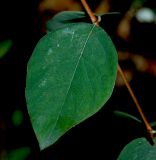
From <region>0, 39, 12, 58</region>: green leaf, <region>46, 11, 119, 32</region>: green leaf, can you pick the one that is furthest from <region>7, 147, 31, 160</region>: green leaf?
<region>46, 11, 119, 32</region>: green leaf

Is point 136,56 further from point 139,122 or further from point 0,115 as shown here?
point 139,122

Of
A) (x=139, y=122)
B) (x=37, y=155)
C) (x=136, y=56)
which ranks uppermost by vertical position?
(x=139, y=122)

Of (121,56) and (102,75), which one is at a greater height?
(102,75)

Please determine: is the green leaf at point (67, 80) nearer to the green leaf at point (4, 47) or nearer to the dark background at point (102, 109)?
the dark background at point (102, 109)

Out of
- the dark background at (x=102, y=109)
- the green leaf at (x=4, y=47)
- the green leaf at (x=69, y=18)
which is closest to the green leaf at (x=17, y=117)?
the dark background at (x=102, y=109)

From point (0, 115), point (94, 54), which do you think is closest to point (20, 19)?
point (0, 115)
